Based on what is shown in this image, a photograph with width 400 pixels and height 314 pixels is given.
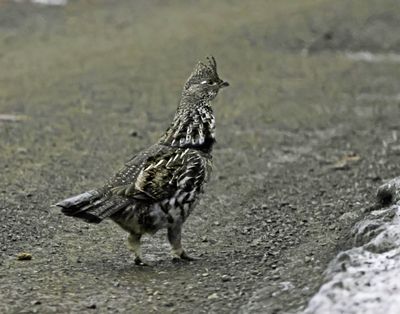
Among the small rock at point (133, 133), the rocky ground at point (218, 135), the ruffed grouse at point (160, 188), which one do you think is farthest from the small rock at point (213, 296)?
the small rock at point (133, 133)

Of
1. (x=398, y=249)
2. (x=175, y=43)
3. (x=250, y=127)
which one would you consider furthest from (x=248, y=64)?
(x=398, y=249)

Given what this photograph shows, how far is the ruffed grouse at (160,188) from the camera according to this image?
631cm

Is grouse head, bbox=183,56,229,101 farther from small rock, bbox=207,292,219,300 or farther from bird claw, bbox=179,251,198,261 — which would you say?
small rock, bbox=207,292,219,300

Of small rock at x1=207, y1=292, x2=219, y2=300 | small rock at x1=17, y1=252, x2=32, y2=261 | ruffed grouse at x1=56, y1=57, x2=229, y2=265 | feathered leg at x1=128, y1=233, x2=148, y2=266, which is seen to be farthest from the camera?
small rock at x1=17, y1=252, x2=32, y2=261

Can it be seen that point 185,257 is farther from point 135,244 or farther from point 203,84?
point 203,84

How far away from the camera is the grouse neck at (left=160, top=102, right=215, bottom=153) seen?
6.76 meters

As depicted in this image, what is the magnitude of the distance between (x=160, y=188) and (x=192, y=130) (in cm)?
61

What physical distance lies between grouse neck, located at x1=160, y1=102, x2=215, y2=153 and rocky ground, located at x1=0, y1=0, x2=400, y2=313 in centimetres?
84

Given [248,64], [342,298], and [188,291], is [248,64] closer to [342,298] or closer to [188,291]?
[188,291]

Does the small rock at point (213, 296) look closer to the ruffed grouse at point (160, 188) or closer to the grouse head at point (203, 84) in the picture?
the ruffed grouse at point (160, 188)

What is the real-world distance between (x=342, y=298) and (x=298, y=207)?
3.48 m

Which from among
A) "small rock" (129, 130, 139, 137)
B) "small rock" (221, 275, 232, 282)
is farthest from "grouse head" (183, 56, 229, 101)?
"small rock" (129, 130, 139, 137)

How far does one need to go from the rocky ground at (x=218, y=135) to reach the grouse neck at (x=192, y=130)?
0.84 m

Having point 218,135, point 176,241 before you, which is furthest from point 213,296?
point 218,135
